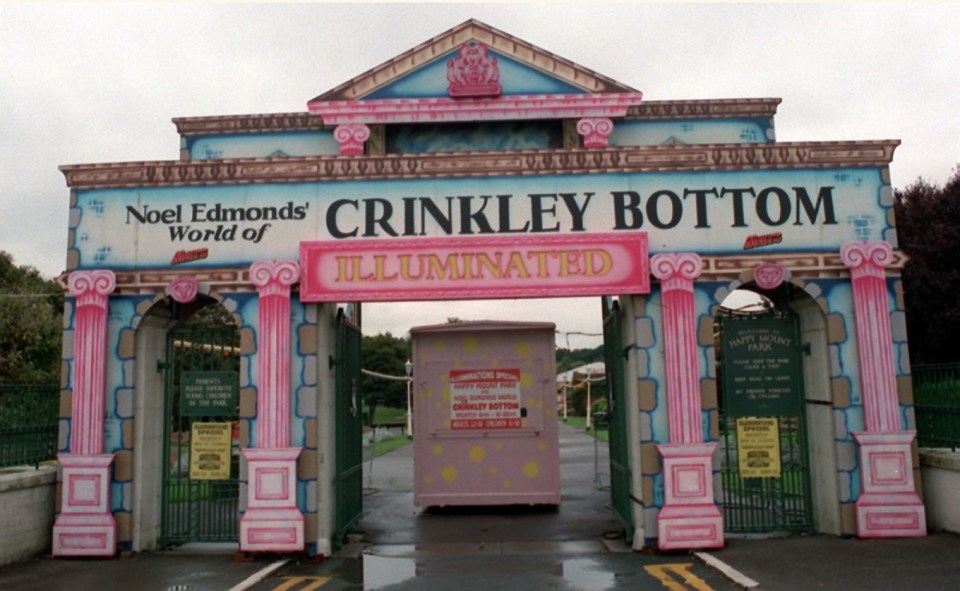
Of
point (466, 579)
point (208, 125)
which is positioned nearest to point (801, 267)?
point (466, 579)

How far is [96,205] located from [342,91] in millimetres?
4038

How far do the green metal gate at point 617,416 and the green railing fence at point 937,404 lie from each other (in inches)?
148

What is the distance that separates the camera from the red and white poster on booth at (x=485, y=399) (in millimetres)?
13219

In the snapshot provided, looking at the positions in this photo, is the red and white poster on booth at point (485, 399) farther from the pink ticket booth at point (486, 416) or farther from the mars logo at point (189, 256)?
the mars logo at point (189, 256)

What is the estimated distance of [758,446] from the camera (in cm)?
1019

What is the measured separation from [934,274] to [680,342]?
1291 cm

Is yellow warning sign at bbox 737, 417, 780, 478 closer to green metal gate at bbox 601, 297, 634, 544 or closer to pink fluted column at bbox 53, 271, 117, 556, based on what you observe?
green metal gate at bbox 601, 297, 634, 544

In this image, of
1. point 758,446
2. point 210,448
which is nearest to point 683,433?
point 758,446

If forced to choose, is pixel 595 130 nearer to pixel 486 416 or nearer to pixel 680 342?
pixel 680 342

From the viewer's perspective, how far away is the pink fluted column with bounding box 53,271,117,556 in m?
9.78

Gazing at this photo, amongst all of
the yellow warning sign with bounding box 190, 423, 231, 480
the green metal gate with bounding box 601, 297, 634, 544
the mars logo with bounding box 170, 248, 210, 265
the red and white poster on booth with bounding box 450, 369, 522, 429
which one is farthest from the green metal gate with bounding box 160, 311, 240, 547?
the green metal gate with bounding box 601, 297, 634, 544

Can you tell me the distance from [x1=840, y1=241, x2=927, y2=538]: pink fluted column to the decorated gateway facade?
2cm

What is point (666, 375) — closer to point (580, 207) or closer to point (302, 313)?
point (580, 207)

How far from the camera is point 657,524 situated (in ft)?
31.5
